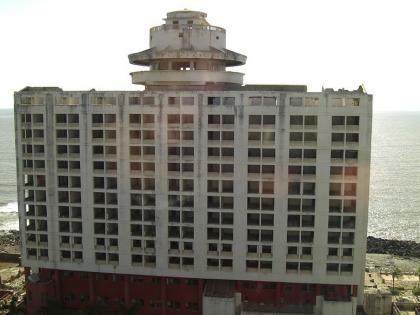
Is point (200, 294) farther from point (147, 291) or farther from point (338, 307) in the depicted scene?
point (338, 307)

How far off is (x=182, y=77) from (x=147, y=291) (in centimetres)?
2111

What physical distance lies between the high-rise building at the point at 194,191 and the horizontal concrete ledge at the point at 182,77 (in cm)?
12

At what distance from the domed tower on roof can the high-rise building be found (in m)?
0.14

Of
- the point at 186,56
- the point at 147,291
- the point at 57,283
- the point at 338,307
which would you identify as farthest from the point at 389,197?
the point at 57,283

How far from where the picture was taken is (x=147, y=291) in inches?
1764

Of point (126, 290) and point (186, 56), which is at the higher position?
point (186, 56)

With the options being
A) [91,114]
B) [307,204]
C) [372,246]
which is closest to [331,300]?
[307,204]

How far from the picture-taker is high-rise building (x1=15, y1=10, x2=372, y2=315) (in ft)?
135

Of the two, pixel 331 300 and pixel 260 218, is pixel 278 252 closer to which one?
pixel 260 218

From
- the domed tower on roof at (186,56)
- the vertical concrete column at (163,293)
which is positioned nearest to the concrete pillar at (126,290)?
the vertical concrete column at (163,293)

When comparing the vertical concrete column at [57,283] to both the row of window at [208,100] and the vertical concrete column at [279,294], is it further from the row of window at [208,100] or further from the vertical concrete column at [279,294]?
the vertical concrete column at [279,294]

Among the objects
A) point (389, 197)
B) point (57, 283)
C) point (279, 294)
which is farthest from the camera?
point (389, 197)

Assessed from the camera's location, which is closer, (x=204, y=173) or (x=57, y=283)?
(x=204, y=173)

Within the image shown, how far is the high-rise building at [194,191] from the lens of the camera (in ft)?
135
